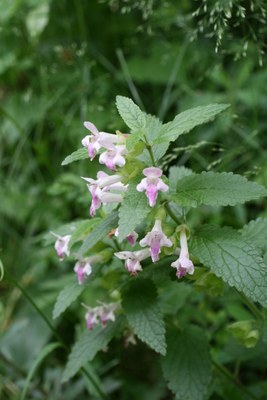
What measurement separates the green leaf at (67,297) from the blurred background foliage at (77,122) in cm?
50

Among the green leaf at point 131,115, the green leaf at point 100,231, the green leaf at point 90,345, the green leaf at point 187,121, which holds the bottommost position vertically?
the green leaf at point 90,345

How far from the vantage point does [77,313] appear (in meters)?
1.96

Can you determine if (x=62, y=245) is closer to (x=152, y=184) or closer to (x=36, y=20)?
(x=152, y=184)

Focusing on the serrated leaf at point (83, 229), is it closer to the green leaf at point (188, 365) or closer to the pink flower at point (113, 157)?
the pink flower at point (113, 157)

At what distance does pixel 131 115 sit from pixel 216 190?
19 centimetres

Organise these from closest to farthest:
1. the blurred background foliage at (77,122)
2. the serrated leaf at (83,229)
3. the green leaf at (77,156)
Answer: the green leaf at (77,156) → the serrated leaf at (83,229) → the blurred background foliage at (77,122)

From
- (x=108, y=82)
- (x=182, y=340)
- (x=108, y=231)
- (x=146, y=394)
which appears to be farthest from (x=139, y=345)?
(x=108, y=82)

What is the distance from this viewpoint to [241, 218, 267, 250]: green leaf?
3.56 ft

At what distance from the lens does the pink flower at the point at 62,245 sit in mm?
1156

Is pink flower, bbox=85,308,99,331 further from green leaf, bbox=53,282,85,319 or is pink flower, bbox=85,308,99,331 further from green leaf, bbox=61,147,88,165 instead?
green leaf, bbox=61,147,88,165

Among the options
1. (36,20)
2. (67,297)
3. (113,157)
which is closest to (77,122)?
(36,20)

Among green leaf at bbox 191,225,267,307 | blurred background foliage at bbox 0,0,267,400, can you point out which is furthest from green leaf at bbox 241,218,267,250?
blurred background foliage at bbox 0,0,267,400

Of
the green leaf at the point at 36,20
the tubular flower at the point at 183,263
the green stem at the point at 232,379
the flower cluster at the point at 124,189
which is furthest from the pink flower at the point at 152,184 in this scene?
the green leaf at the point at 36,20

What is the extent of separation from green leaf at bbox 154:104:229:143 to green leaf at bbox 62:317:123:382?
44 cm
